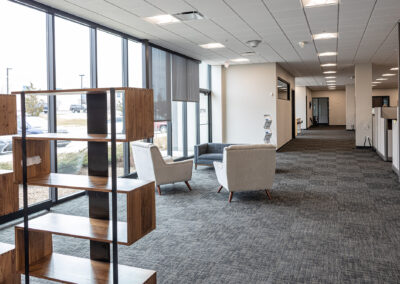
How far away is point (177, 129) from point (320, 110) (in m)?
20.3

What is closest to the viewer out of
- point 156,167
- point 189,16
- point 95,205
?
point 95,205

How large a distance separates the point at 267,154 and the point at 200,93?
602cm

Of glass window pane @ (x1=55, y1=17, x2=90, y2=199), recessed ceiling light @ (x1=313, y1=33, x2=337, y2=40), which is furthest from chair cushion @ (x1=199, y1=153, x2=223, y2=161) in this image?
recessed ceiling light @ (x1=313, y1=33, x2=337, y2=40)

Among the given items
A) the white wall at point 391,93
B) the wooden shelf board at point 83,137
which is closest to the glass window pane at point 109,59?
the wooden shelf board at point 83,137

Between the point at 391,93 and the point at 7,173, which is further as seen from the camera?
the point at 391,93

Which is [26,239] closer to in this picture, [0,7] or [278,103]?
[0,7]

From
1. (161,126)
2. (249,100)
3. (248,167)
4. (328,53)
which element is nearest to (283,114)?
(249,100)

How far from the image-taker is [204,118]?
432 inches

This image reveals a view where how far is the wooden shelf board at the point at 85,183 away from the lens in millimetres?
2273

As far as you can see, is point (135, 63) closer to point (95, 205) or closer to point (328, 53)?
point (95, 205)

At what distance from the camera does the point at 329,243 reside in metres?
3.47

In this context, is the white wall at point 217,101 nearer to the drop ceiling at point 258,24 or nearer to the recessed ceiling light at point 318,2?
the drop ceiling at point 258,24

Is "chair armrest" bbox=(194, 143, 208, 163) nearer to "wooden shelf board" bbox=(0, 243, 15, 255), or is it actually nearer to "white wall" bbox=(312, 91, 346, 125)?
"wooden shelf board" bbox=(0, 243, 15, 255)

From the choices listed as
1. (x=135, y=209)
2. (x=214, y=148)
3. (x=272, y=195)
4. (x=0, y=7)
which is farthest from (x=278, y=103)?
(x=135, y=209)
